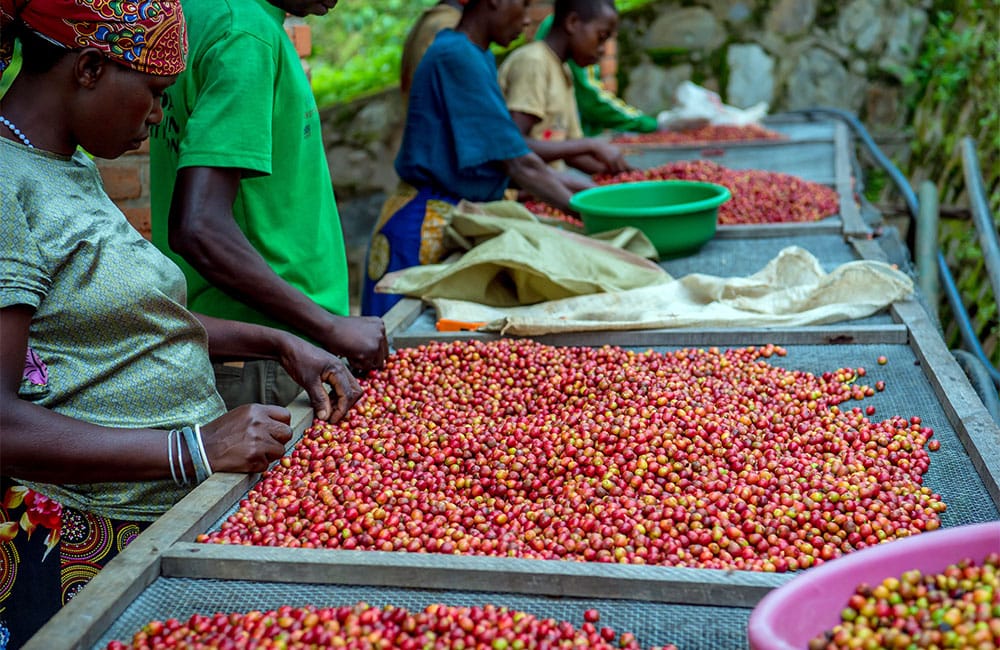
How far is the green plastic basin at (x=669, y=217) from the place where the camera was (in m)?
3.45

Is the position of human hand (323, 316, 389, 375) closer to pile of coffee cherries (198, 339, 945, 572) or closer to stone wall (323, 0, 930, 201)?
pile of coffee cherries (198, 339, 945, 572)

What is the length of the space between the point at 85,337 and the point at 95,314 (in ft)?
0.16

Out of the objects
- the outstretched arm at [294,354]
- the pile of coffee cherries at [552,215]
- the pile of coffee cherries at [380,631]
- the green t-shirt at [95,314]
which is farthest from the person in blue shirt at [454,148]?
the pile of coffee cherries at [380,631]

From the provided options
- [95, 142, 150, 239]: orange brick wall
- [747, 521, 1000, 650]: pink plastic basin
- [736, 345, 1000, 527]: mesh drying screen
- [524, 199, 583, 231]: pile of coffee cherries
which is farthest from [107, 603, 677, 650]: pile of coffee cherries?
[524, 199, 583, 231]: pile of coffee cherries

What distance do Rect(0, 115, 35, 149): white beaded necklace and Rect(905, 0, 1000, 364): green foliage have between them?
430 centimetres

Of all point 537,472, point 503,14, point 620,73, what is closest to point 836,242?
point 503,14

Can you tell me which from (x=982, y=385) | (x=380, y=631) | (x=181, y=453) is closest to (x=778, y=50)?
(x=982, y=385)

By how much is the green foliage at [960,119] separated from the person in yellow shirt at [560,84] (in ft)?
6.91

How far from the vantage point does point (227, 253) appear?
2.07 metres

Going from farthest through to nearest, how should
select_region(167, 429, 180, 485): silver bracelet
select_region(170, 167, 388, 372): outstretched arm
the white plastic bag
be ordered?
the white plastic bag < select_region(170, 167, 388, 372): outstretched arm < select_region(167, 429, 180, 485): silver bracelet

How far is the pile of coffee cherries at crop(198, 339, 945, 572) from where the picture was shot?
62.4 inches

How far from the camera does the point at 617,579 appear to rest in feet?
4.62

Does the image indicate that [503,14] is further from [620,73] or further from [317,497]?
[620,73]

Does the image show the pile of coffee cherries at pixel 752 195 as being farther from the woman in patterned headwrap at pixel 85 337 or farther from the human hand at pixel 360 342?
the woman in patterned headwrap at pixel 85 337
